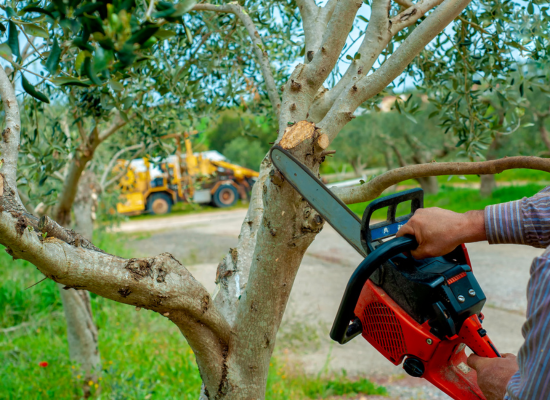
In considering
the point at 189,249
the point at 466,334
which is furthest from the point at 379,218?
the point at 466,334

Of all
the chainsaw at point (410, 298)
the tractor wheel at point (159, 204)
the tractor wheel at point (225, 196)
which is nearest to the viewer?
the chainsaw at point (410, 298)

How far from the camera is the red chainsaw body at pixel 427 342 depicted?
4.56 ft

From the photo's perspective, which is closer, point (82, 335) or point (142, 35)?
point (142, 35)

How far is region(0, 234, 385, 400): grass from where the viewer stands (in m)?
3.52

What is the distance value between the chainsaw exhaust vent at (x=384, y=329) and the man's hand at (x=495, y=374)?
0.78 feet

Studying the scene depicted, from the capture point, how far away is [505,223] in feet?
3.87

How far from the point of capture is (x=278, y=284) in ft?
4.75

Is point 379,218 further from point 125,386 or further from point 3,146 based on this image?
point 3,146

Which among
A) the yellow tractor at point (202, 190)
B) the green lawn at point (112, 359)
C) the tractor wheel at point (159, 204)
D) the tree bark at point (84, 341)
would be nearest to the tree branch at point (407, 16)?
the green lawn at point (112, 359)

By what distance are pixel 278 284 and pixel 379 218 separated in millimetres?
12544

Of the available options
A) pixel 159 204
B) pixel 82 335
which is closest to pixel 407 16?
pixel 82 335

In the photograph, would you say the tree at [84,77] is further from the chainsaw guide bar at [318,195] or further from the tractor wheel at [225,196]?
the tractor wheel at [225,196]

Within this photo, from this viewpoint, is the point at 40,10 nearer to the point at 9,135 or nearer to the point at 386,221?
the point at 9,135

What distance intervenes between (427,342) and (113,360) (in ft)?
11.5
